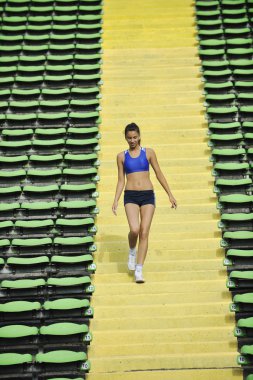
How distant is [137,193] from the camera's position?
4.93 m

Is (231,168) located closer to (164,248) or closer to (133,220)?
(164,248)

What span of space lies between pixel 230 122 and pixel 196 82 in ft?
4.70

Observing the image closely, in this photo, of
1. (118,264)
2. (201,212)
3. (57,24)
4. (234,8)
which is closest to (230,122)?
(201,212)

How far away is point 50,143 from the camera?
700 cm

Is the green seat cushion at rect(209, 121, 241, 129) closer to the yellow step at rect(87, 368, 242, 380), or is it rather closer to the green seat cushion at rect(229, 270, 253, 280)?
the green seat cushion at rect(229, 270, 253, 280)

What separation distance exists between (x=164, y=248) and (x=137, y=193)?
3.29 feet

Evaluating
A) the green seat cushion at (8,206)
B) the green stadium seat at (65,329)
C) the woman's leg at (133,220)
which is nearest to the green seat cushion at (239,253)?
the woman's leg at (133,220)

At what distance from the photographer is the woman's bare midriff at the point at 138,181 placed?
4950mm

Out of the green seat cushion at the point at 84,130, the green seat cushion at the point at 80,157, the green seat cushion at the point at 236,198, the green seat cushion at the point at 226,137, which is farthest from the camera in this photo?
the green seat cushion at the point at 84,130

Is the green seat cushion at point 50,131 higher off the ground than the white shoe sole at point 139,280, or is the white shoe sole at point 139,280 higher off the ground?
the green seat cushion at point 50,131

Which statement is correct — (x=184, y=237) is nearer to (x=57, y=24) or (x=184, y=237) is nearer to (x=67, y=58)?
(x=67, y=58)

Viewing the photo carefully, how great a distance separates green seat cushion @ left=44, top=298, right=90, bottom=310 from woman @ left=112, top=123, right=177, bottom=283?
2.16ft

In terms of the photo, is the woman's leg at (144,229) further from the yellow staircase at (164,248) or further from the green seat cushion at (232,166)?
the green seat cushion at (232,166)

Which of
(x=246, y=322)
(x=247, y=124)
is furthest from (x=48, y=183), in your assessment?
(x=246, y=322)
